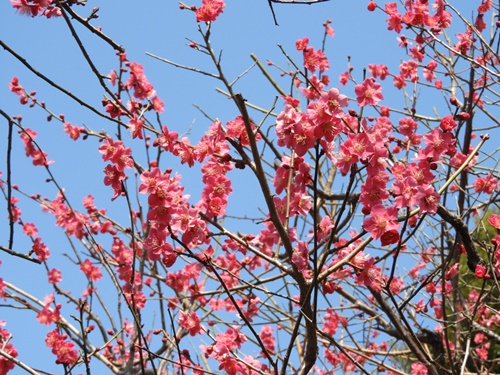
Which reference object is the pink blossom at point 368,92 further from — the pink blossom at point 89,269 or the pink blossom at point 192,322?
the pink blossom at point 89,269

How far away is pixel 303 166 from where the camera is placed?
2297 millimetres

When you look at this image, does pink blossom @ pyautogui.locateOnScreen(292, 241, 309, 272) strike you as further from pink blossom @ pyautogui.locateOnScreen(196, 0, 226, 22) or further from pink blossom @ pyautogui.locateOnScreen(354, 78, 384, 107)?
pink blossom @ pyautogui.locateOnScreen(196, 0, 226, 22)

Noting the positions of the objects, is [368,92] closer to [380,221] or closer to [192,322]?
[380,221]

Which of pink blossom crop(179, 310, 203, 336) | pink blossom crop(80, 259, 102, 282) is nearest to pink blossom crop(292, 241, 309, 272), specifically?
pink blossom crop(179, 310, 203, 336)

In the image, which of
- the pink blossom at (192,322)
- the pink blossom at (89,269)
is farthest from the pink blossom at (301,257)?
the pink blossom at (89,269)

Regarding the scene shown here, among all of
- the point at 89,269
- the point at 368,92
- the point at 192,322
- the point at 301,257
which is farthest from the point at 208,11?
the point at 89,269

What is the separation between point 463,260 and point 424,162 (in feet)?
19.7

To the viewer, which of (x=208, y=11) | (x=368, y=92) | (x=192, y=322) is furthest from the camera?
(x=192, y=322)

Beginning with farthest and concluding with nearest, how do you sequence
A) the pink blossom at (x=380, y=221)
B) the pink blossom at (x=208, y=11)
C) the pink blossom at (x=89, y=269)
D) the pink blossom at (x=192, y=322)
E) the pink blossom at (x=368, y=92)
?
the pink blossom at (x=89, y=269), the pink blossom at (x=192, y=322), the pink blossom at (x=208, y=11), the pink blossom at (x=368, y=92), the pink blossom at (x=380, y=221)

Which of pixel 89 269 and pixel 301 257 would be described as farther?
pixel 89 269

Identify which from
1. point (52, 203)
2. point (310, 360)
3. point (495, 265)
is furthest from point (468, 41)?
point (52, 203)

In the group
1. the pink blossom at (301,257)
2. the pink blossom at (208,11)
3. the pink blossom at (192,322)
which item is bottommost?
the pink blossom at (301,257)

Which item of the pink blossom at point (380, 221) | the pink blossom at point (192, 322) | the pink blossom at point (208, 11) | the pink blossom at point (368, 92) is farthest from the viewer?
the pink blossom at point (192, 322)

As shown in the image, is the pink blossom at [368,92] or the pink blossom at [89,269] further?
the pink blossom at [89,269]
